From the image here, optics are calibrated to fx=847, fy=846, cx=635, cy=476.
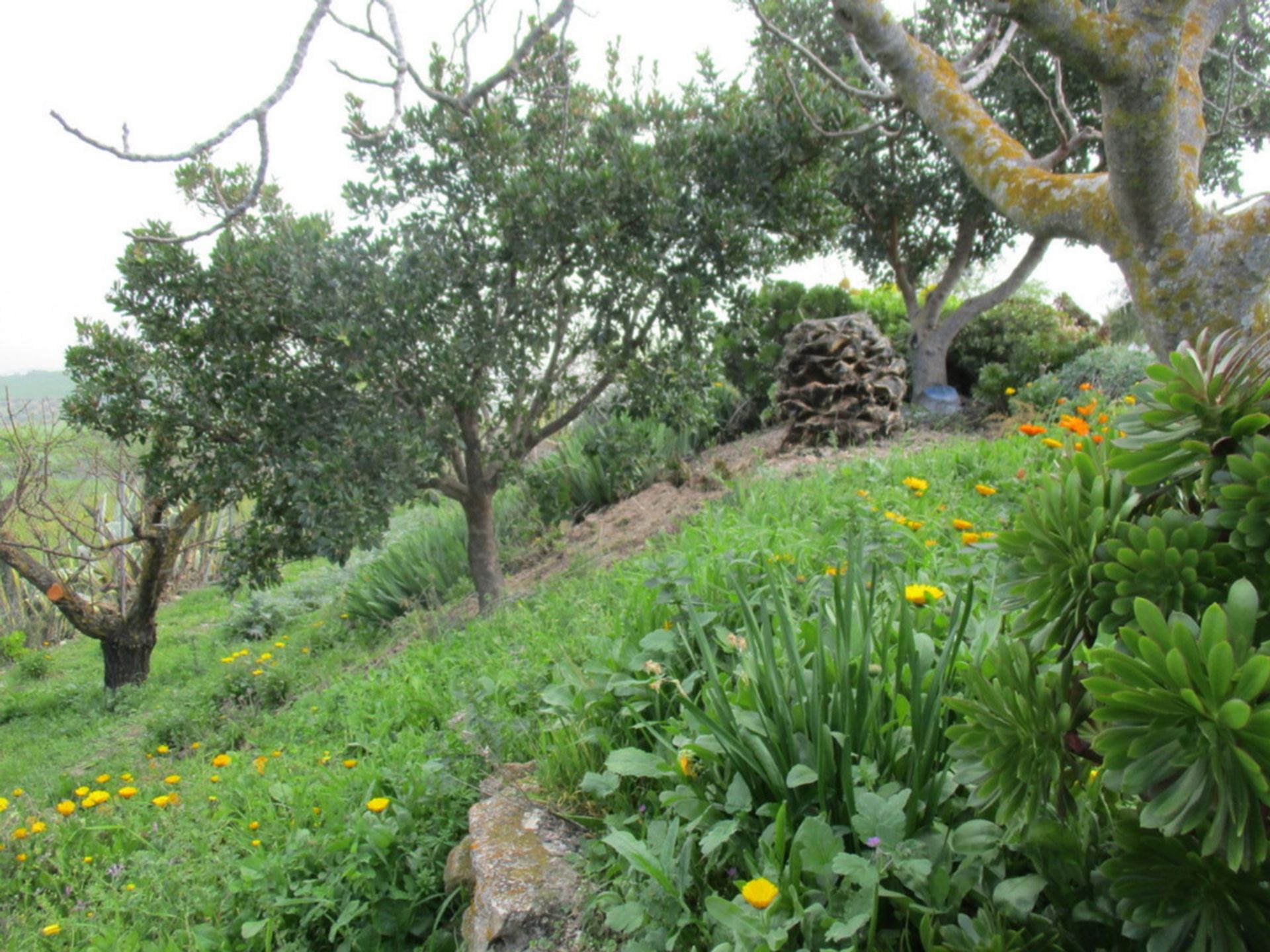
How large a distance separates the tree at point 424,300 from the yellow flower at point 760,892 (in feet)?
13.8

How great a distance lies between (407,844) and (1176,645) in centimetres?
218

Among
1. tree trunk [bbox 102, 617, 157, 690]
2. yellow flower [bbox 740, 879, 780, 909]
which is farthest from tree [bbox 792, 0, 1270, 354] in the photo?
Result: tree trunk [bbox 102, 617, 157, 690]

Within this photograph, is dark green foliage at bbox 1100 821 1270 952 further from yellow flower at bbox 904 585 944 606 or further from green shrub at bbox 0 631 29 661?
green shrub at bbox 0 631 29 661

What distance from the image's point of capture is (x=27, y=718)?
8.72m

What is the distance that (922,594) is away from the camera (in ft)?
7.78

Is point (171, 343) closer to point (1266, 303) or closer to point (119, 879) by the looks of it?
point (119, 879)

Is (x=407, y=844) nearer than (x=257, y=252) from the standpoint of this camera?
Yes

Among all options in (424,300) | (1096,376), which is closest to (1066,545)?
(424,300)

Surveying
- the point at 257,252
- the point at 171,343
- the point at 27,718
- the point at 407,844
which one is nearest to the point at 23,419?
the point at 27,718

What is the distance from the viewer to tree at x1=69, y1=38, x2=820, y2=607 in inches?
211

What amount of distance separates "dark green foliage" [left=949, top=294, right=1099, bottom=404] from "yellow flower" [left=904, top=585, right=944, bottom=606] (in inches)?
350

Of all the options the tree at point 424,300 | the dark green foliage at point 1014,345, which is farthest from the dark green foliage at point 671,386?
the dark green foliage at point 1014,345

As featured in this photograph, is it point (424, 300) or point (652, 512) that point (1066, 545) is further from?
point (652, 512)

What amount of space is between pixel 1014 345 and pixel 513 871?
11.5 meters
